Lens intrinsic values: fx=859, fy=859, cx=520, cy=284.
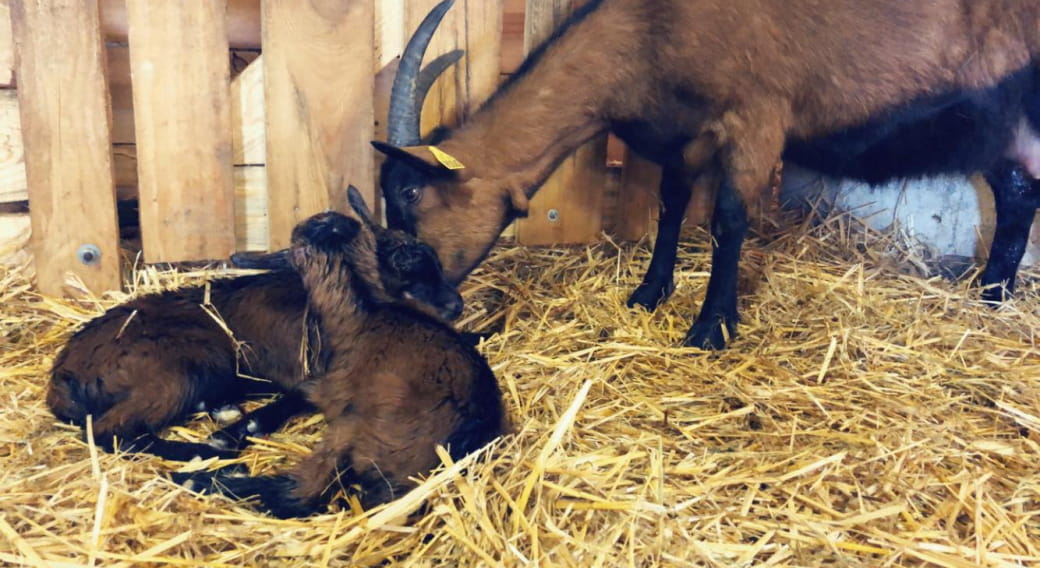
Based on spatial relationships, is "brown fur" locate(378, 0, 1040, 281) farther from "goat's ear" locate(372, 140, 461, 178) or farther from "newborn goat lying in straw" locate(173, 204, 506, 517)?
"newborn goat lying in straw" locate(173, 204, 506, 517)

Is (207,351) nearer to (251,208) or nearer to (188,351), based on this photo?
(188,351)

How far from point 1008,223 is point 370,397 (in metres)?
3.44

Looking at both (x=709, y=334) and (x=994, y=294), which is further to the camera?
(x=994, y=294)

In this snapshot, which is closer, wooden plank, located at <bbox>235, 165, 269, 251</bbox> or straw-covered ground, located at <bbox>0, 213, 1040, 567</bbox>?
straw-covered ground, located at <bbox>0, 213, 1040, 567</bbox>

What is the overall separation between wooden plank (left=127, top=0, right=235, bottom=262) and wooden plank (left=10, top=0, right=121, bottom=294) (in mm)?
147

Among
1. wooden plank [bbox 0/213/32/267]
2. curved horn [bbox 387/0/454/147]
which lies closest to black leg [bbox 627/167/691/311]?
curved horn [bbox 387/0/454/147]

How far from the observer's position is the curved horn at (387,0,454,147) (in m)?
3.60

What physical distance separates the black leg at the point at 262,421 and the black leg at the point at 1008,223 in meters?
3.35

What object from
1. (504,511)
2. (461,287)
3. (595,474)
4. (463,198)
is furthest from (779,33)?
(504,511)

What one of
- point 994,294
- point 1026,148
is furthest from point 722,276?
point 1026,148

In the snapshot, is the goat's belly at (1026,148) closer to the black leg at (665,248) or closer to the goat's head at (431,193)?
the black leg at (665,248)

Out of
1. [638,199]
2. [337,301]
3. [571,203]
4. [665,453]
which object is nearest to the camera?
[665,453]

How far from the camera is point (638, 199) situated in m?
4.67

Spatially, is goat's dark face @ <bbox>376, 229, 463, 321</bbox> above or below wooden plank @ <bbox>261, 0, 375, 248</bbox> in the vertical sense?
below
